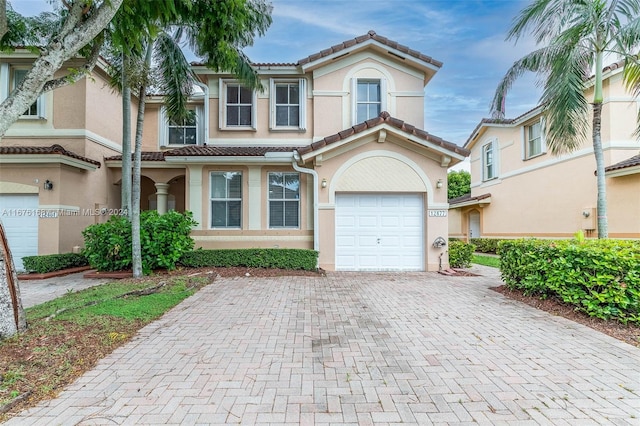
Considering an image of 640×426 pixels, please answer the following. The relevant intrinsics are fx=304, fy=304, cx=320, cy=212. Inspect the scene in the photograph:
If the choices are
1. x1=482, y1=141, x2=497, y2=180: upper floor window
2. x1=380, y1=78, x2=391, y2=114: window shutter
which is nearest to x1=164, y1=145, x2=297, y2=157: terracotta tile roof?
x1=380, y1=78, x2=391, y2=114: window shutter

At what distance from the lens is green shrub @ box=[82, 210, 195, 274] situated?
9.30 m

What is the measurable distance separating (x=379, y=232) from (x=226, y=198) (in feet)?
18.4

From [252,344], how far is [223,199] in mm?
7580

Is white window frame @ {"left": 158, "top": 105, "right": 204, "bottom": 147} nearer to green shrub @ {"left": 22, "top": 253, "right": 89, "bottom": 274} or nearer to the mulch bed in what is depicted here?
green shrub @ {"left": 22, "top": 253, "right": 89, "bottom": 274}

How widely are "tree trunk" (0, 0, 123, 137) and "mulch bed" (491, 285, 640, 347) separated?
30.2ft

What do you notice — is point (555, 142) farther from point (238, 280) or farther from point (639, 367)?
point (238, 280)

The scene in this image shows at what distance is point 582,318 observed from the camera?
213 inches

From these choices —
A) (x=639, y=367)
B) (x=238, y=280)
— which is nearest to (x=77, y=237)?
(x=238, y=280)

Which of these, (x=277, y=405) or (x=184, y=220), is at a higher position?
(x=184, y=220)

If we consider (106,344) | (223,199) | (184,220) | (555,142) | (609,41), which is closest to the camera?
(106,344)

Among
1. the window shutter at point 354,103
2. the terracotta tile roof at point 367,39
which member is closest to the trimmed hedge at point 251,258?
the window shutter at point 354,103

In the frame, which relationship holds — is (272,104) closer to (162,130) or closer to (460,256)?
(162,130)

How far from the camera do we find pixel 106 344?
4184 millimetres

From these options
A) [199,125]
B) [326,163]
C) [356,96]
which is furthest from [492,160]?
[199,125]
